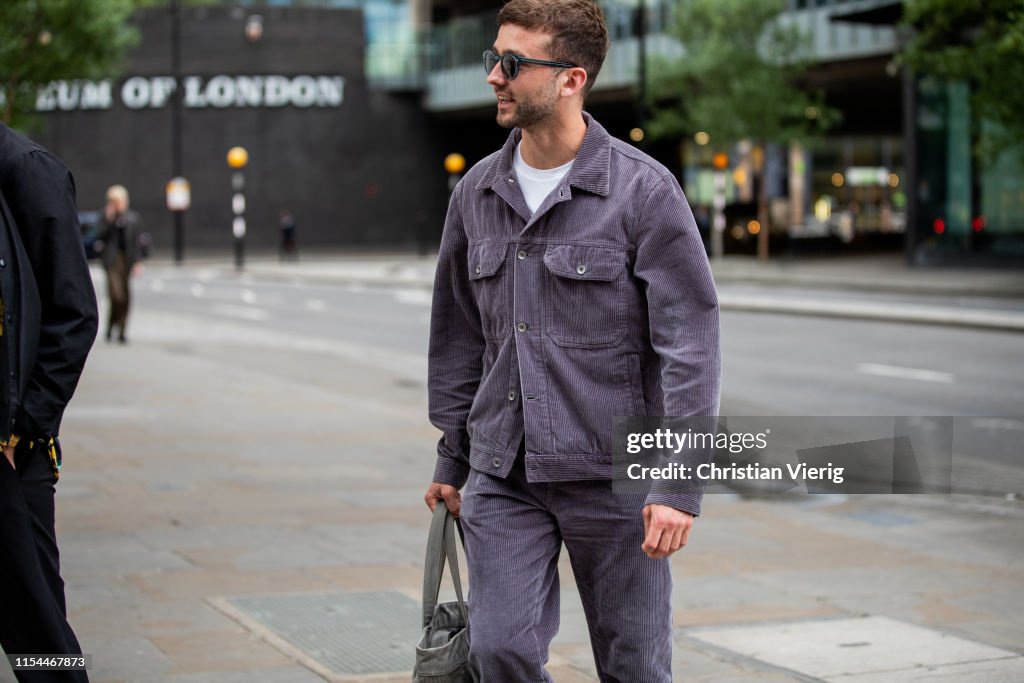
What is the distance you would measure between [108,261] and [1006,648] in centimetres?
1525

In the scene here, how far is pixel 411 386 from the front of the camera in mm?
15148

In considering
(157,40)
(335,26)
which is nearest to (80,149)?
Answer: (157,40)

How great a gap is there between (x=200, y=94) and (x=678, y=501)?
186 feet

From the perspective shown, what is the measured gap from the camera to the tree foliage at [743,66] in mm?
40406

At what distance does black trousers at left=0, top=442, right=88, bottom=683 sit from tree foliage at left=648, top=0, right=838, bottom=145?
37453 mm

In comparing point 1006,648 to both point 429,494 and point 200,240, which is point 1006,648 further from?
point 200,240

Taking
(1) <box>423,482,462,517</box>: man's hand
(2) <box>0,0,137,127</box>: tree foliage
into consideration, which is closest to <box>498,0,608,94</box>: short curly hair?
(1) <box>423,482,462,517</box>: man's hand

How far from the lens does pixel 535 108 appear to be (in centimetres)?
355

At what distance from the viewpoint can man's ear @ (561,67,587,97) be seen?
3559 mm

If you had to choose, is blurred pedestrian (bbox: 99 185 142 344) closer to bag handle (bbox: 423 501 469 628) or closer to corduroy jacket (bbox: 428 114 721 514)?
bag handle (bbox: 423 501 469 628)

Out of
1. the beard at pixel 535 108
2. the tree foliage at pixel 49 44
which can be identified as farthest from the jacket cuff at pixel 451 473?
the tree foliage at pixel 49 44

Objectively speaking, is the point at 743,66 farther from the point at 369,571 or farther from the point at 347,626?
the point at 347,626

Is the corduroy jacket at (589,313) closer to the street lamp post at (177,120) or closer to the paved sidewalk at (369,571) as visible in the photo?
the paved sidewalk at (369,571)

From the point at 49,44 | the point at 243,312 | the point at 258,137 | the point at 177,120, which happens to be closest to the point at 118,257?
the point at 49,44
